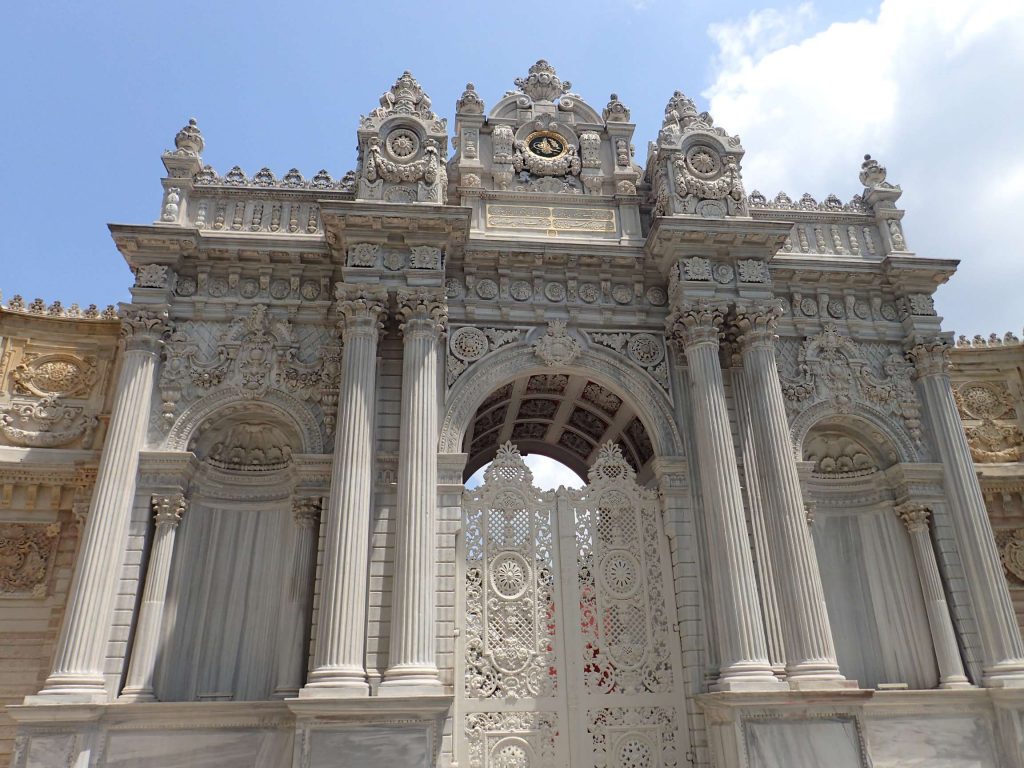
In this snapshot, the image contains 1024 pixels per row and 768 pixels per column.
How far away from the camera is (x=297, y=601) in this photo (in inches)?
470

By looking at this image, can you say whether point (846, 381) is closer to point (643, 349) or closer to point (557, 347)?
point (643, 349)

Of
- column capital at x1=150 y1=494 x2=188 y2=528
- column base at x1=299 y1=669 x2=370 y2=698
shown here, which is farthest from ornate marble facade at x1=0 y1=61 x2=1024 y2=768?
column capital at x1=150 y1=494 x2=188 y2=528

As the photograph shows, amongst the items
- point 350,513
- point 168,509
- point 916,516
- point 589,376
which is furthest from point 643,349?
point 168,509

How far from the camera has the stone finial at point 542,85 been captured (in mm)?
16234

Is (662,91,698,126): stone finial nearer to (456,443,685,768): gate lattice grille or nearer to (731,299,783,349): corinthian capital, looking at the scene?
(731,299,783,349): corinthian capital

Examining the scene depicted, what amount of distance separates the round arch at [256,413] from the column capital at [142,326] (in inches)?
53.6

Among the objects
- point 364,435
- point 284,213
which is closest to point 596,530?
point 364,435

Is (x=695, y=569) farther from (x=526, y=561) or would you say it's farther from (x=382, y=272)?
(x=382, y=272)

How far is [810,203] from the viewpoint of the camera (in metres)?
15.9

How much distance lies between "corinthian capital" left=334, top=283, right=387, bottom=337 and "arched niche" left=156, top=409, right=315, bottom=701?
2.13 meters

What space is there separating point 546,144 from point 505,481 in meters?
7.54

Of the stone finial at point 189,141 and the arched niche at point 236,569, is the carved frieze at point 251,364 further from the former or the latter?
the stone finial at point 189,141

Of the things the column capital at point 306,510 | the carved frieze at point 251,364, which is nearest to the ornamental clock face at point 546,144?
the carved frieze at point 251,364

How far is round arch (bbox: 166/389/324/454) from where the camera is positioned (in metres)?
12.5
